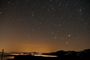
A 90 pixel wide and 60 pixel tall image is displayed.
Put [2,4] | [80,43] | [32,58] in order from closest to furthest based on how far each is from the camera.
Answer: [32,58] → [80,43] → [2,4]

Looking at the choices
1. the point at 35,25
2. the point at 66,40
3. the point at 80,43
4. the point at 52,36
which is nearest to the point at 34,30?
the point at 35,25

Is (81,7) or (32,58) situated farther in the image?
(81,7)

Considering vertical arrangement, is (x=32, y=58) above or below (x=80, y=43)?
below

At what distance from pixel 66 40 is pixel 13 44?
922 millimetres

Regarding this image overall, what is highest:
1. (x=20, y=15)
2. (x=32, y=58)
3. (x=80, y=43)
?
(x=20, y=15)

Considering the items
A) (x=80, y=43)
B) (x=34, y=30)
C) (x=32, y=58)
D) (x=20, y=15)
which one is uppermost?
(x=20, y=15)

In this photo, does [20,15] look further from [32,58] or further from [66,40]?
[32,58]

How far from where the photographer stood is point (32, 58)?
2730 millimetres

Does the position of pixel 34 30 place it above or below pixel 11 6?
below

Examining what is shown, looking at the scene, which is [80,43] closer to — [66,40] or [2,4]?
[66,40]

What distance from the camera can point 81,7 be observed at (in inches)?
140

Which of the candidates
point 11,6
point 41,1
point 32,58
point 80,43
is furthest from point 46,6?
point 32,58

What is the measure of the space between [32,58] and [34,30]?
1.01 m

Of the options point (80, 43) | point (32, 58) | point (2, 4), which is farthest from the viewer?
point (2, 4)
